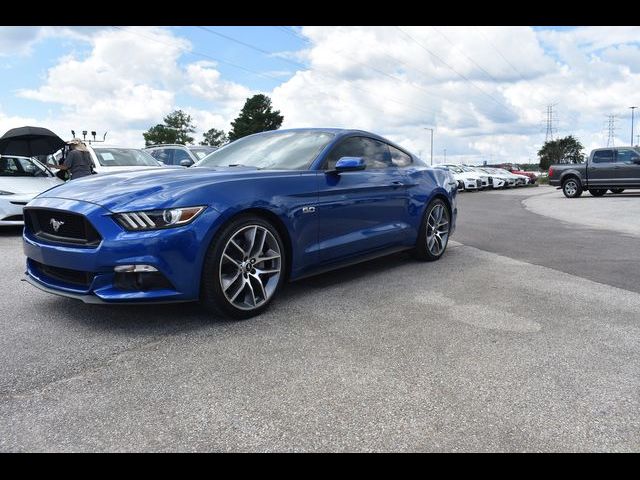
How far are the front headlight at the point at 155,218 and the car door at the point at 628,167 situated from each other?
1863 cm

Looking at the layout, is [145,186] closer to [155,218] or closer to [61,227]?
[155,218]

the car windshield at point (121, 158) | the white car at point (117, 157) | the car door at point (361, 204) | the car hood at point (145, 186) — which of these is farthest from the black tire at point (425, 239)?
the car windshield at point (121, 158)

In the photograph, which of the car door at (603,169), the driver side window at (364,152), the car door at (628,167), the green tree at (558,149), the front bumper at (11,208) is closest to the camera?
the driver side window at (364,152)

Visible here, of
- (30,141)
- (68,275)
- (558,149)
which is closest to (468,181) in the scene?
(30,141)

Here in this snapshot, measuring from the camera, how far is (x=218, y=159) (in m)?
4.91

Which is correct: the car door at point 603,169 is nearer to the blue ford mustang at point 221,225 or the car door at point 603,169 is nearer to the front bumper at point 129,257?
the blue ford mustang at point 221,225

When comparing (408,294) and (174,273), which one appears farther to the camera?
(408,294)

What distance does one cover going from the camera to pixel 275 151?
4703mm

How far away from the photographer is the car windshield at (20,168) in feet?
29.8

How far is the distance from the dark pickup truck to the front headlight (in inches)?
734

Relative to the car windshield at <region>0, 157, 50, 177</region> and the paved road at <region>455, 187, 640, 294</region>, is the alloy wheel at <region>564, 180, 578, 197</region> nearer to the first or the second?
the paved road at <region>455, 187, 640, 294</region>
